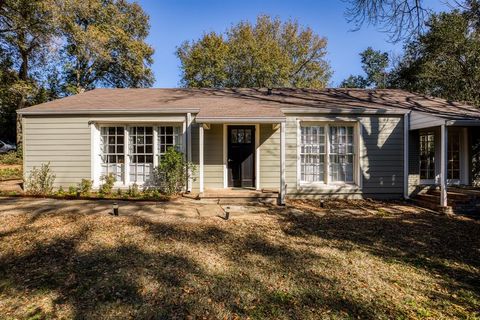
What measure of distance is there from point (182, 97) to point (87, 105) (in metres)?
3.23

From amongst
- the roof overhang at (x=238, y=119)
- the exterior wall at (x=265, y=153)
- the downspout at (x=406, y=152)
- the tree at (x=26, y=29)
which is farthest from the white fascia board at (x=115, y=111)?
the tree at (x=26, y=29)

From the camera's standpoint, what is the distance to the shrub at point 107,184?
9109 millimetres

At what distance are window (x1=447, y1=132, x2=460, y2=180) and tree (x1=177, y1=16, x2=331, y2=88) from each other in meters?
16.2

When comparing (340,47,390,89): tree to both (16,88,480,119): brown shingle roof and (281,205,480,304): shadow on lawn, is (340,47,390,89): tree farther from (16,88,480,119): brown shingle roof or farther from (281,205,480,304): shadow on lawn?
(281,205,480,304): shadow on lawn

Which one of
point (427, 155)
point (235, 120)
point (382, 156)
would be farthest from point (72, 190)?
point (427, 155)

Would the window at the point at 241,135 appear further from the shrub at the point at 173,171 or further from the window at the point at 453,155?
the window at the point at 453,155

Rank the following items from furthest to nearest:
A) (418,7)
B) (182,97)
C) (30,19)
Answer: (30,19), (182,97), (418,7)

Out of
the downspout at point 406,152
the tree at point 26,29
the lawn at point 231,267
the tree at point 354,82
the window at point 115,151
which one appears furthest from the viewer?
the tree at point 354,82

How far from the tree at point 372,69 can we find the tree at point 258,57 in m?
5.53

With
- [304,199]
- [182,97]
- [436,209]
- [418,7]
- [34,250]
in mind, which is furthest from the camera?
[182,97]

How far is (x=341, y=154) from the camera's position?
31.4 ft

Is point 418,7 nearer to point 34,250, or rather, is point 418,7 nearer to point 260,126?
point 260,126

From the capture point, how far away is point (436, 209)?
8047 millimetres

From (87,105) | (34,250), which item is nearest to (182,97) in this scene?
(87,105)
